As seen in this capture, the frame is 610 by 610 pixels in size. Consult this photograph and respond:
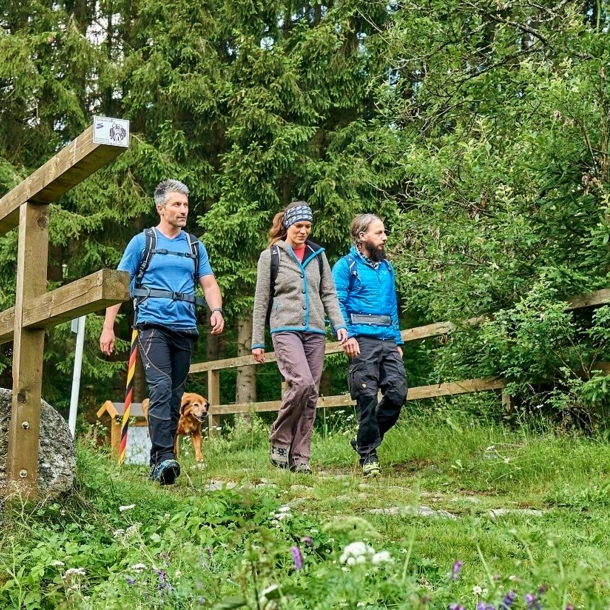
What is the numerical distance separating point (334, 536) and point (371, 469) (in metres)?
4.81

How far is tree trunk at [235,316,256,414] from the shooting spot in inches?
632

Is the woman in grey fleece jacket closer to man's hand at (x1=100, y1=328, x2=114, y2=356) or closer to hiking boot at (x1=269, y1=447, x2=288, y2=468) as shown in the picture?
hiking boot at (x1=269, y1=447, x2=288, y2=468)

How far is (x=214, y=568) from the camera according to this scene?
10.2 ft

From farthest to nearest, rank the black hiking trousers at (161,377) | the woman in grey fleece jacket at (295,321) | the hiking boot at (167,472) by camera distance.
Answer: the woman in grey fleece jacket at (295,321) < the black hiking trousers at (161,377) < the hiking boot at (167,472)

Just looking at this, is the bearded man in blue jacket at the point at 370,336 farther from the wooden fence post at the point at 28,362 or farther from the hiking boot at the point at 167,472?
the wooden fence post at the point at 28,362

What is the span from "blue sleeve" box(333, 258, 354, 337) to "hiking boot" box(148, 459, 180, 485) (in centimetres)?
181

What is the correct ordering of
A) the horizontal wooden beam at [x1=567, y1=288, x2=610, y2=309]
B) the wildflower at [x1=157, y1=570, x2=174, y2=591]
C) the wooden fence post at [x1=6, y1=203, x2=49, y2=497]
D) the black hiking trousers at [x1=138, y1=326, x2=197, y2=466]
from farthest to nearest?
the horizontal wooden beam at [x1=567, y1=288, x2=610, y2=309] → the black hiking trousers at [x1=138, y1=326, x2=197, y2=466] → the wooden fence post at [x1=6, y1=203, x2=49, y2=497] → the wildflower at [x1=157, y1=570, x2=174, y2=591]

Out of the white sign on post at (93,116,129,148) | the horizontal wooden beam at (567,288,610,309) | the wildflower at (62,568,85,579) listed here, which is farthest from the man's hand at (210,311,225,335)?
the wildflower at (62,568,85,579)

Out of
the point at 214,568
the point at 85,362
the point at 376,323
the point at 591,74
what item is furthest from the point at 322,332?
the point at 85,362

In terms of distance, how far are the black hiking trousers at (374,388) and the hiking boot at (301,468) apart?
445 millimetres

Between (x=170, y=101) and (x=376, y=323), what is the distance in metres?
10.7

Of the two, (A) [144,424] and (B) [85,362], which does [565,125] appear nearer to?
(A) [144,424]

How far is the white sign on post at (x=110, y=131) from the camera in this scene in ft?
12.8

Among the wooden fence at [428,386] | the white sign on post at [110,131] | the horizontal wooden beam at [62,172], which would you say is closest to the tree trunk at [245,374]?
the wooden fence at [428,386]
